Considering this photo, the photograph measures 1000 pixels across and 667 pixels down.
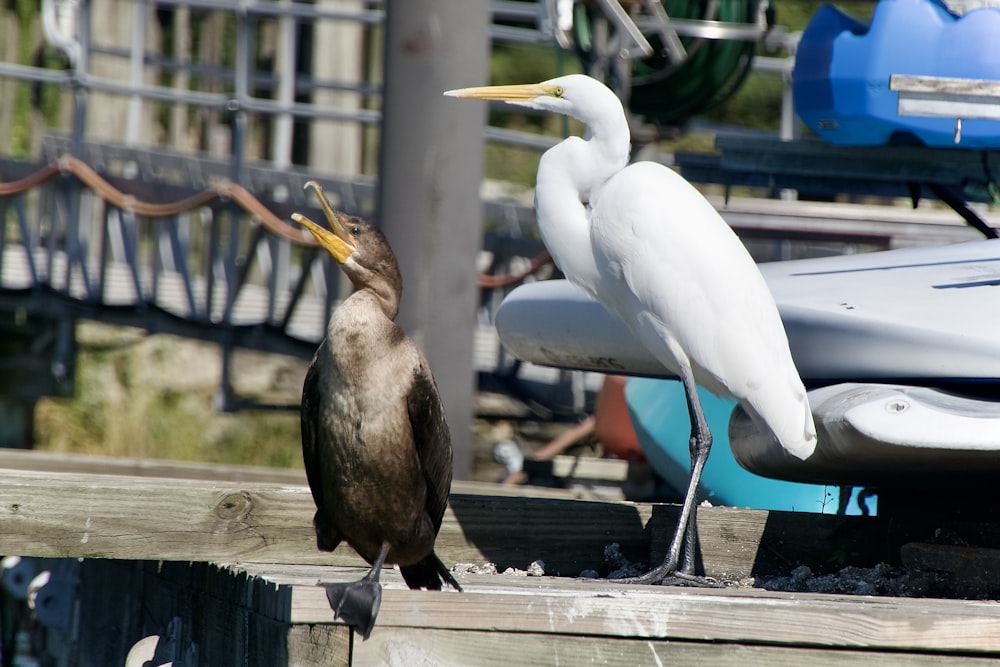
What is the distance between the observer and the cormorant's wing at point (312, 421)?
270cm

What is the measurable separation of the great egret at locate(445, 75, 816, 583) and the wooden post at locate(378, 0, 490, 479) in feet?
6.62

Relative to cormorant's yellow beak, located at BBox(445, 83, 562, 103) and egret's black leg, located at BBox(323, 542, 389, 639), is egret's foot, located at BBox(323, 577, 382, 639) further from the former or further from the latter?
cormorant's yellow beak, located at BBox(445, 83, 562, 103)

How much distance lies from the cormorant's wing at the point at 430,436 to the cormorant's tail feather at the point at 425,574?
7 centimetres

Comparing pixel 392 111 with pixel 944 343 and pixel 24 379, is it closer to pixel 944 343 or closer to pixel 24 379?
pixel 944 343

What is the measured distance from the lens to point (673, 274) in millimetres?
3342

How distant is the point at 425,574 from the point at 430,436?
0.32 metres

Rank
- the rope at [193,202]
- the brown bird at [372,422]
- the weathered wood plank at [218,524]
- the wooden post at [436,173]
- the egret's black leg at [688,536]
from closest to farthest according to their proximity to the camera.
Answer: the brown bird at [372,422] → the weathered wood plank at [218,524] → the egret's black leg at [688,536] → the wooden post at [436,173] → the rope at [193,202]

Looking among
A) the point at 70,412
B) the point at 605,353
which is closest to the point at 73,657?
the point at 605,353

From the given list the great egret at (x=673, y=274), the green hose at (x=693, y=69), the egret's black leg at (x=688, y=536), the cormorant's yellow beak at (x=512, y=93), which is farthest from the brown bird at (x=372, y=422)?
the green hose at (x=693, y=69)

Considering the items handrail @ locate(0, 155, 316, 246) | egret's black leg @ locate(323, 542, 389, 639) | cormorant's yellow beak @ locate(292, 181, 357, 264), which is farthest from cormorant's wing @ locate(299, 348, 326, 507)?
handrail @ locate(0, 155, 316, 246)

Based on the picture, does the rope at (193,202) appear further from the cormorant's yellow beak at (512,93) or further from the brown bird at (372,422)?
the brown bird at (372,422)

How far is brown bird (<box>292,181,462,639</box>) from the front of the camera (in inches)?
103

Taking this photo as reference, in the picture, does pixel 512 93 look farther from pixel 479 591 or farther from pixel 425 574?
pixel 479 591

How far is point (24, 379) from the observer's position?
10.6 meters
